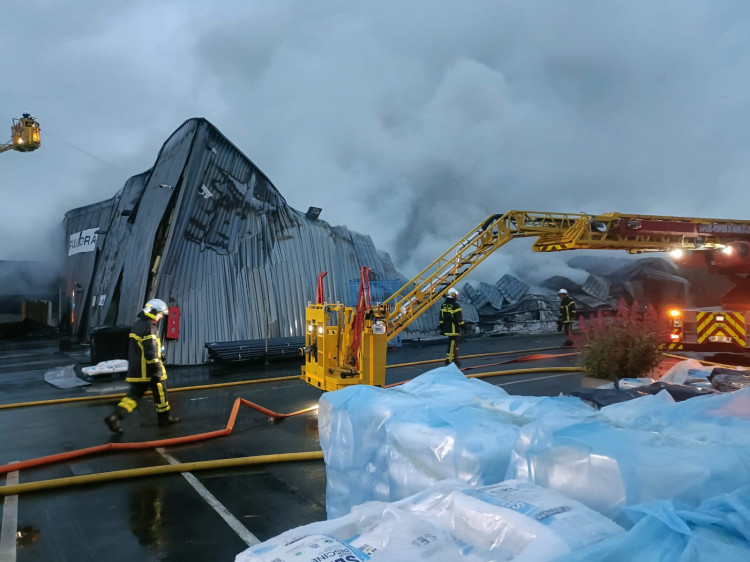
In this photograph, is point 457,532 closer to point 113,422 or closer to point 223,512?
point 223,512

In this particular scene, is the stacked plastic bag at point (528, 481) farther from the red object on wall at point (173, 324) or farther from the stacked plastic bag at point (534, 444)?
the red object on wall at point (173, 324)

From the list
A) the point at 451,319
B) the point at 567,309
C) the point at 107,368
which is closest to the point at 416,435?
the point at 451,319

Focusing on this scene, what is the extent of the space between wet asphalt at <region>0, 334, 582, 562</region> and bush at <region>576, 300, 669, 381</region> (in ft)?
3.81

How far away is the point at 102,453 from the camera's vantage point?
18.0ft

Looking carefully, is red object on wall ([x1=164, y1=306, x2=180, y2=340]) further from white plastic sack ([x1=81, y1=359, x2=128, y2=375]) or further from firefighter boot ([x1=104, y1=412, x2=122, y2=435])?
firefighter boot ([x1=104, y1=412, x2=122, y2=435])

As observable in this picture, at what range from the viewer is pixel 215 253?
1359 cm

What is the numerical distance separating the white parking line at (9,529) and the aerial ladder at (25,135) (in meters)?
20.2

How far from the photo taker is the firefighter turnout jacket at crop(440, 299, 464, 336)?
10250mm

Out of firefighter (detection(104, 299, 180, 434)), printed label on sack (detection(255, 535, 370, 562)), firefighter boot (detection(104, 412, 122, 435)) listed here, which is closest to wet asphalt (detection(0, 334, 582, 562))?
firefighter boot (detection(104, 412, 122, 435))

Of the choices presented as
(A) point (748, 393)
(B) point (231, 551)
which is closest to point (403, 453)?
(B) point (231, 551)

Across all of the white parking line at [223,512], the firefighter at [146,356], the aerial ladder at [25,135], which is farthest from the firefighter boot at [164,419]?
the aerial ladder at [25,135]

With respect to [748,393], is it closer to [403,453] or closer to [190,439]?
[403,453]

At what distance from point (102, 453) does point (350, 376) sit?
328 cm

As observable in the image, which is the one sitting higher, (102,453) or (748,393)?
(748,393)
